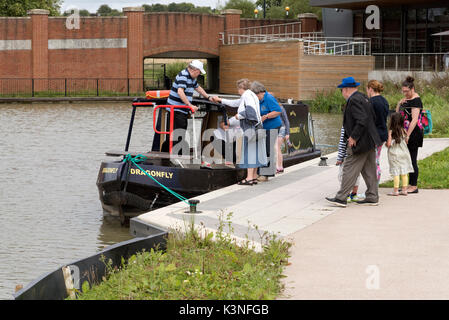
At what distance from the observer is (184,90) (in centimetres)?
1213

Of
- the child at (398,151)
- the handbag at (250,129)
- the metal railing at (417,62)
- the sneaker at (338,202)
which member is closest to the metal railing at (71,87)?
the metal railing at (417,62)

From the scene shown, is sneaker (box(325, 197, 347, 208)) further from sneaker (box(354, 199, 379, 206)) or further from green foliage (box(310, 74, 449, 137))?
green foliage (box(310, 74, 449, 137))

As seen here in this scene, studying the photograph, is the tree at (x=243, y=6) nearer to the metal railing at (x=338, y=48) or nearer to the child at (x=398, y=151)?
the metal railing at (x=338, y=48)

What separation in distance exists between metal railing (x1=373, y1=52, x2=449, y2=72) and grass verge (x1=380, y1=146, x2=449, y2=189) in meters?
23.0

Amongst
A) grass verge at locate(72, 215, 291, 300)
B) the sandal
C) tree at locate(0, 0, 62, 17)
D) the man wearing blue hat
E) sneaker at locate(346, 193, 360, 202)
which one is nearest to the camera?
grass verge at locate(72, 215, 291, 300)

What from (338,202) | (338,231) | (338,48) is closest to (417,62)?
(338,48)

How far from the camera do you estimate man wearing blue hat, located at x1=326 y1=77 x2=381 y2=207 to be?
33.1 feet

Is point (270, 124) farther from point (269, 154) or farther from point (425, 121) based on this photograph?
point (425, 121)

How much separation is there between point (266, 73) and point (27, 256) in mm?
37466

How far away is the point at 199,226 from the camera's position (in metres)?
8.75

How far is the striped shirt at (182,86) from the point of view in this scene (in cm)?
1199

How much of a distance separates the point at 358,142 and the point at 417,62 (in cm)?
3064

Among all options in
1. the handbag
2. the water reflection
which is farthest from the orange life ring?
the water reflection

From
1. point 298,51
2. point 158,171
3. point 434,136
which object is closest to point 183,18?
point 298,51
